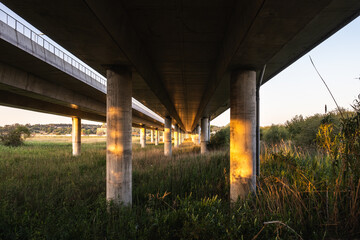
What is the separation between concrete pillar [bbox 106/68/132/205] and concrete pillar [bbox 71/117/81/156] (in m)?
17.2

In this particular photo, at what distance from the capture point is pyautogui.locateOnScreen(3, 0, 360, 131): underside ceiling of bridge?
340cm

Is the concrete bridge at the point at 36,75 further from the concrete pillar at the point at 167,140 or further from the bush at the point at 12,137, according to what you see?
the bush at the point at 12,137

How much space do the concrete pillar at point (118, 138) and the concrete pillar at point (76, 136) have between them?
17184mm

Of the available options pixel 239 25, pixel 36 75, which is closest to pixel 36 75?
pixel 36 75

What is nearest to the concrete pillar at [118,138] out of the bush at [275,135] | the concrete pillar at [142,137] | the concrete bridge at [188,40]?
the concrete bridge at [188,40]

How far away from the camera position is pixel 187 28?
4.93 m

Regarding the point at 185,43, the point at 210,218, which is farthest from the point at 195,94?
the point at 210,218

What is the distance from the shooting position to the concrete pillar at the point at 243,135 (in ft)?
19.8

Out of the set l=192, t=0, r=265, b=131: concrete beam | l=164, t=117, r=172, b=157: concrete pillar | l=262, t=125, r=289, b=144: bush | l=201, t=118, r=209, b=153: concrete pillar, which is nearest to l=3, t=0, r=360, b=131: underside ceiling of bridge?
l=192, t=0, r=265, b=131: concrete beam

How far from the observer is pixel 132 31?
16.7ft

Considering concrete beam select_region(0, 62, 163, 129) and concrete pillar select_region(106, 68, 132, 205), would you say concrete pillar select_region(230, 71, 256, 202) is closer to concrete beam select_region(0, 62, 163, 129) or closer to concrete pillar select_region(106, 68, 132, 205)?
concrete pillar select_region(106, 68, 132, 205)

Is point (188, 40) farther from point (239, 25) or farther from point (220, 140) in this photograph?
point (220, 140)

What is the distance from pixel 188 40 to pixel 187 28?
634 mm

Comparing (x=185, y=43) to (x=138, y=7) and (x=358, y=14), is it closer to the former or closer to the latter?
(x=138, y=7)
